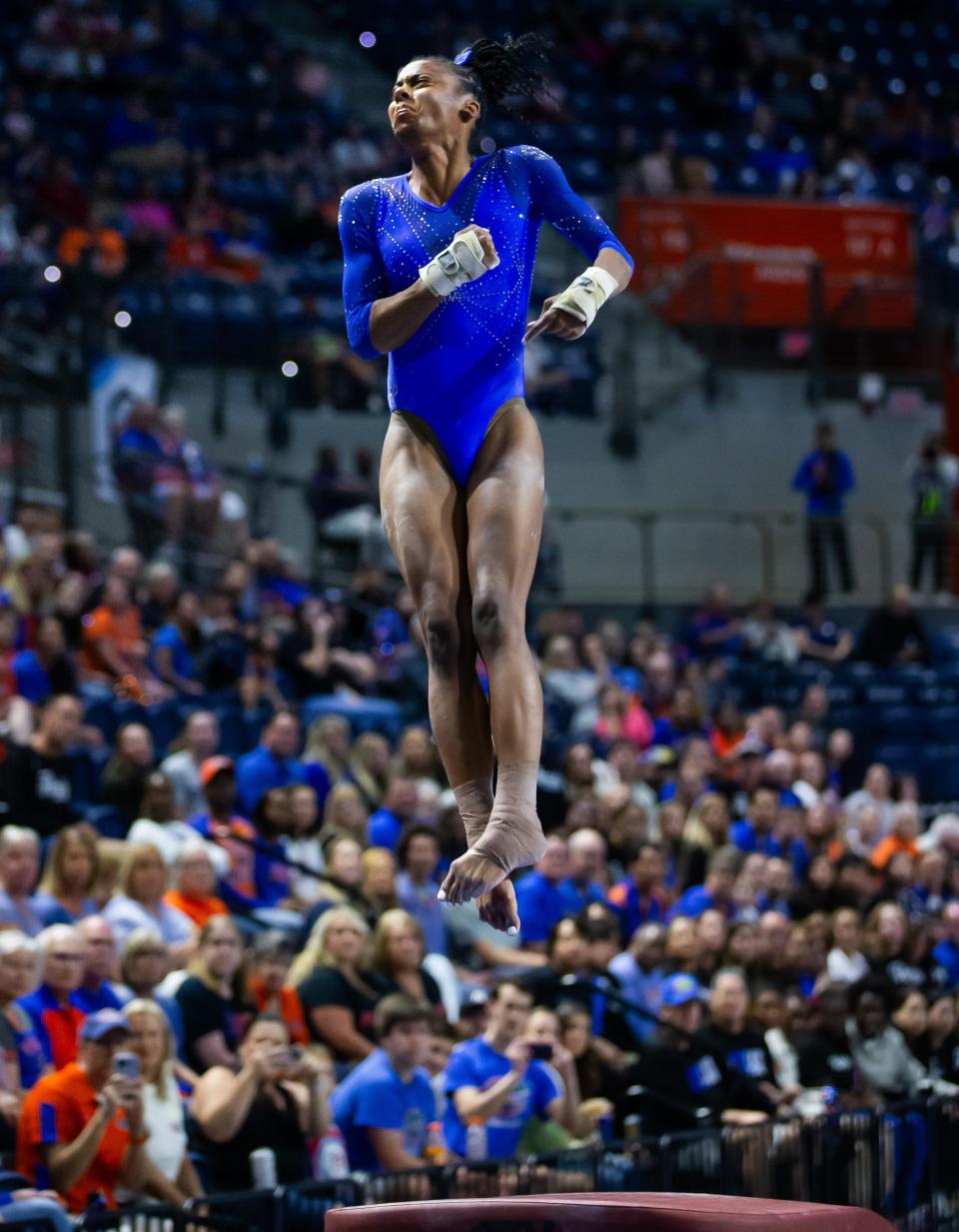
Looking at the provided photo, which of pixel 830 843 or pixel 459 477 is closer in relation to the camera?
pixel 459 477

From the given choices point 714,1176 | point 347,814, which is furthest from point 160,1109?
→ point 347,814

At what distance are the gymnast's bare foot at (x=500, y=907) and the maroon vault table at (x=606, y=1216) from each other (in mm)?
720

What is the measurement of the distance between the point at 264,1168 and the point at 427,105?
3962 millimetres

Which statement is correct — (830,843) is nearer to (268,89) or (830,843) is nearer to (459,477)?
(459,477)

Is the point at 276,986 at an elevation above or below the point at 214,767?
below

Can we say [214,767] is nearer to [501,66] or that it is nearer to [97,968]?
[97,968]

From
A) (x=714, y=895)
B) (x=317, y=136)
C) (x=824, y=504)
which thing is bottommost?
(x=714, y=895)

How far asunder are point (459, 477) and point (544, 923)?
18.2 ft

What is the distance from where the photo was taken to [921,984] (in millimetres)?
10547

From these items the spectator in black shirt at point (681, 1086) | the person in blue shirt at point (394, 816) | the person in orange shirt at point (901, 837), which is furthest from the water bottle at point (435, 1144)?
the person in orange shirt at point (901, 837)

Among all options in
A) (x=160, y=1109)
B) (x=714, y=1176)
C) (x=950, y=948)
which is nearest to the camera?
(x=160, y=1109)

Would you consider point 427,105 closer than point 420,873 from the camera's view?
Yes

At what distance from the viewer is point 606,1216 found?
370 cm

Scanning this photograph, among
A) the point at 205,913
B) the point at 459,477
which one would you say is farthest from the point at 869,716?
the point at 459,477
